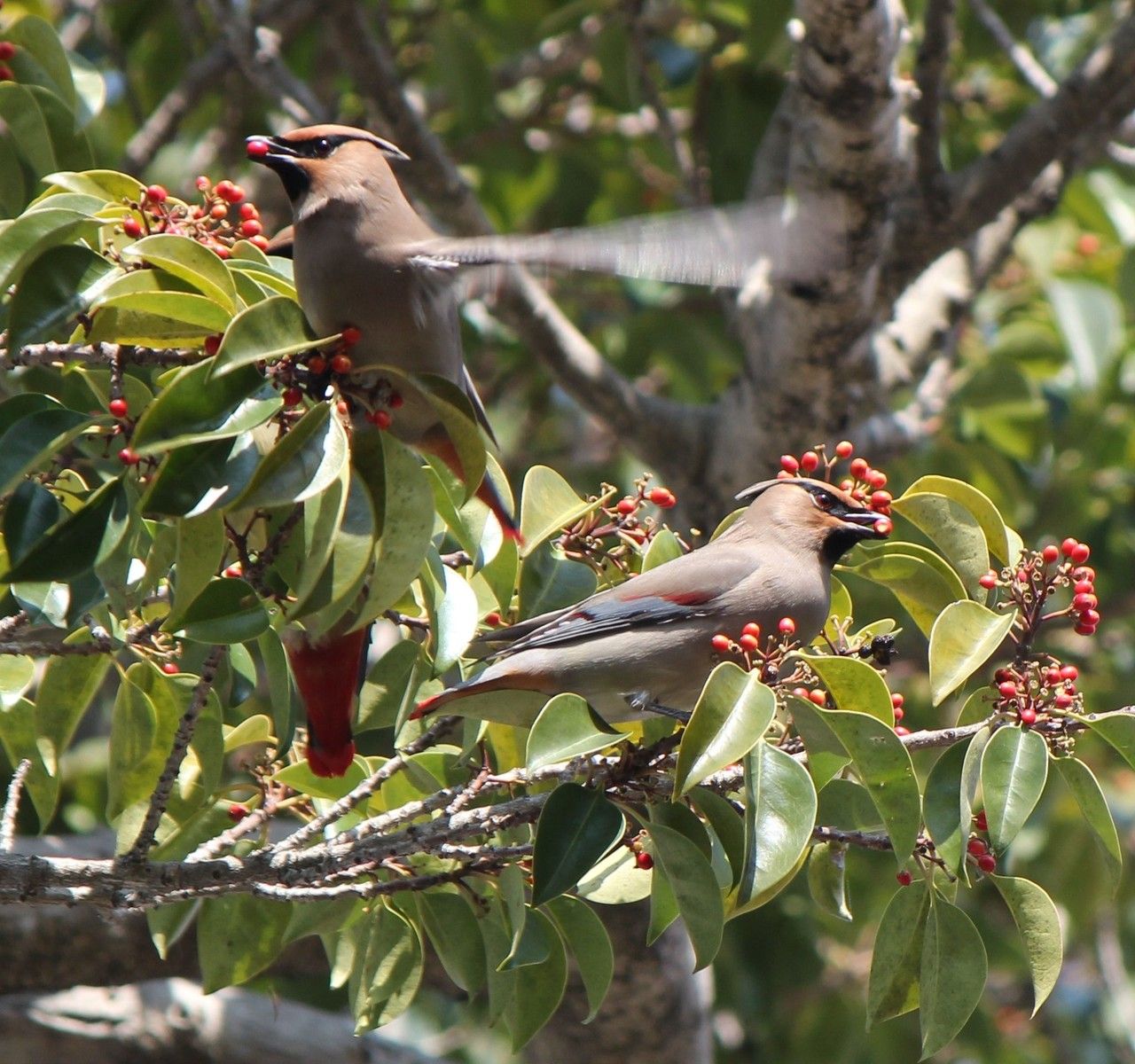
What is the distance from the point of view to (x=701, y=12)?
5.45 meters

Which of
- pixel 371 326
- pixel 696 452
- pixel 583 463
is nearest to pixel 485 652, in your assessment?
pixel 371 326

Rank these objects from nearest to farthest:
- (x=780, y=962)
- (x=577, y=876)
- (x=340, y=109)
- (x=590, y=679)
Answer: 1. (x=577, y=876)
2. (x=590, y=679)
3. (x=780, y=962)
4. (x=340, y=109)

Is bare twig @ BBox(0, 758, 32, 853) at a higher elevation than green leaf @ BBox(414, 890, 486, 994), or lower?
higher

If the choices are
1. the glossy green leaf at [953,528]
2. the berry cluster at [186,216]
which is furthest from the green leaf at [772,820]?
the berry cluster at [186,216]

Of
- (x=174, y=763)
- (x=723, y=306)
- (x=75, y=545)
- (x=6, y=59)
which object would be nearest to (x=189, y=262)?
(x=75, y=545)

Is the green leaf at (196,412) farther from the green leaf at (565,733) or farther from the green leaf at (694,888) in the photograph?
the green leaf at (694,888)

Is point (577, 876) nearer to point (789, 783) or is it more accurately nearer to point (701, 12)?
point (789, 783)

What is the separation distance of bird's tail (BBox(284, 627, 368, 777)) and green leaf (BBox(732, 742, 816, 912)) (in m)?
0.84

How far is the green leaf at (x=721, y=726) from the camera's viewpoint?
2.01 meters

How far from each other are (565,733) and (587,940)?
0.57 meters

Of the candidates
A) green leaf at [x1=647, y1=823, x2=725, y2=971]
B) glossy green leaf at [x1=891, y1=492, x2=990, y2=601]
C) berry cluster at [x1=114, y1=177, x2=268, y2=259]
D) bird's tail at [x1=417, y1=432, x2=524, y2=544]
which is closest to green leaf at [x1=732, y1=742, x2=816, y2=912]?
green leaf at [x1=647, y1=823, x2=725, y2=971]

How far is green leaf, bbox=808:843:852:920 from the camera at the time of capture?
2533mm

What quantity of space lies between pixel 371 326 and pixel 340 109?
4.45 metres

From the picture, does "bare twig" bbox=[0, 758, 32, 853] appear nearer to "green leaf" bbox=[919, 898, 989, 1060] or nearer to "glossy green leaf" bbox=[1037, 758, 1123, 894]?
"green leaf" bbox=[919, 898, 989, 1060]
